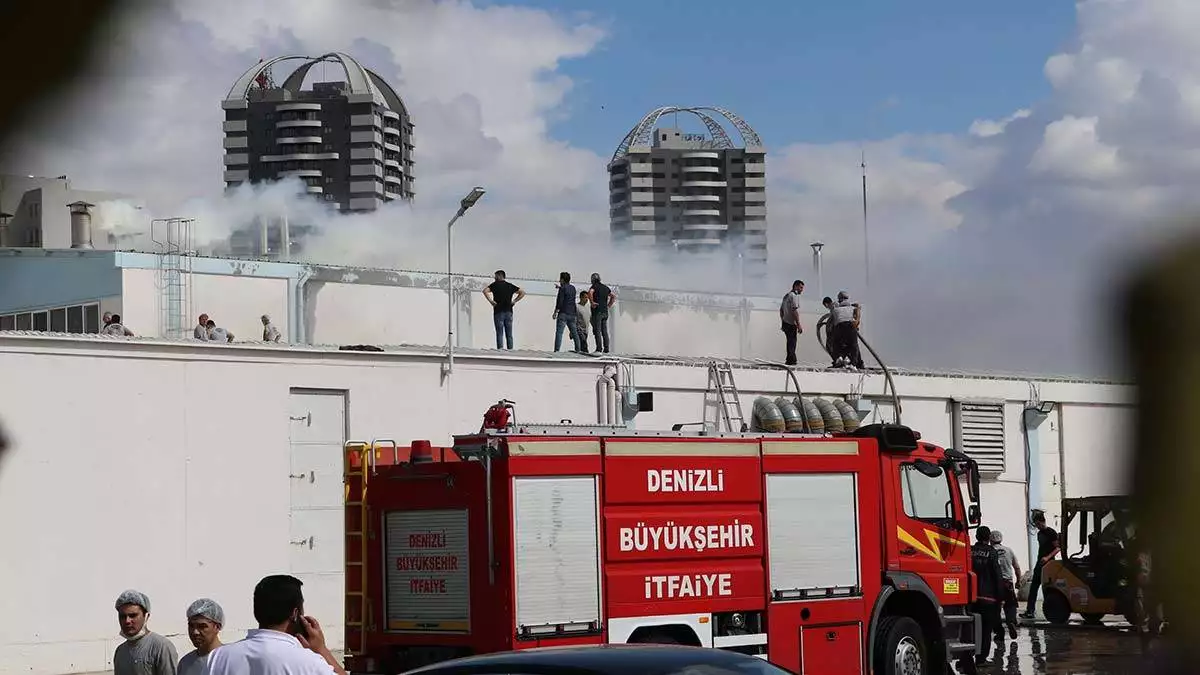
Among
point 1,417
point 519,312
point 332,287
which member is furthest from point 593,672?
point 519,312

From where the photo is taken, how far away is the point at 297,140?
1662 mm

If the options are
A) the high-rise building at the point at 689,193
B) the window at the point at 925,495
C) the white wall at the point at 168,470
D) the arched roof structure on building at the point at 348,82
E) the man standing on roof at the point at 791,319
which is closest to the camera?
the arched roof structure on building at the point at 348,82

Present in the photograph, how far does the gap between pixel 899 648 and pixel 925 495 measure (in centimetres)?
194

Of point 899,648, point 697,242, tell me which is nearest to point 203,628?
→ point 899,648

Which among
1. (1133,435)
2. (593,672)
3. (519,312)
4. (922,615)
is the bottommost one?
(922,615)

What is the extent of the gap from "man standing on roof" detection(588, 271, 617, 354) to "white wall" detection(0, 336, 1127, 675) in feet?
15.3

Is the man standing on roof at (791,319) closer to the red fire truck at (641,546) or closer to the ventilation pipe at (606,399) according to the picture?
the ventilation pipe at (606,399)

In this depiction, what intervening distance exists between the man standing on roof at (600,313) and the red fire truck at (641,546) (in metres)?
11.8

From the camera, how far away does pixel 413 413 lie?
25.7 m

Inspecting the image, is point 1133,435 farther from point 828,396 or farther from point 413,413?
point 828,396

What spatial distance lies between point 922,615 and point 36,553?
1145 cm

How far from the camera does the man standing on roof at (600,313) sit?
3103 cm

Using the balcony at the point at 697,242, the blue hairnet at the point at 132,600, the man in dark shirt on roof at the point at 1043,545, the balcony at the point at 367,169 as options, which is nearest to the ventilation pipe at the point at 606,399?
the man in dark shirt on roof at the point at 1043,545

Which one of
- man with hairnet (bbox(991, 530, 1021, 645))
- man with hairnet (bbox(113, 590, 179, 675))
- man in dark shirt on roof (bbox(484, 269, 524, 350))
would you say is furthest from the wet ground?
man with hairnet (bbox(113, 590, 179, 675))
